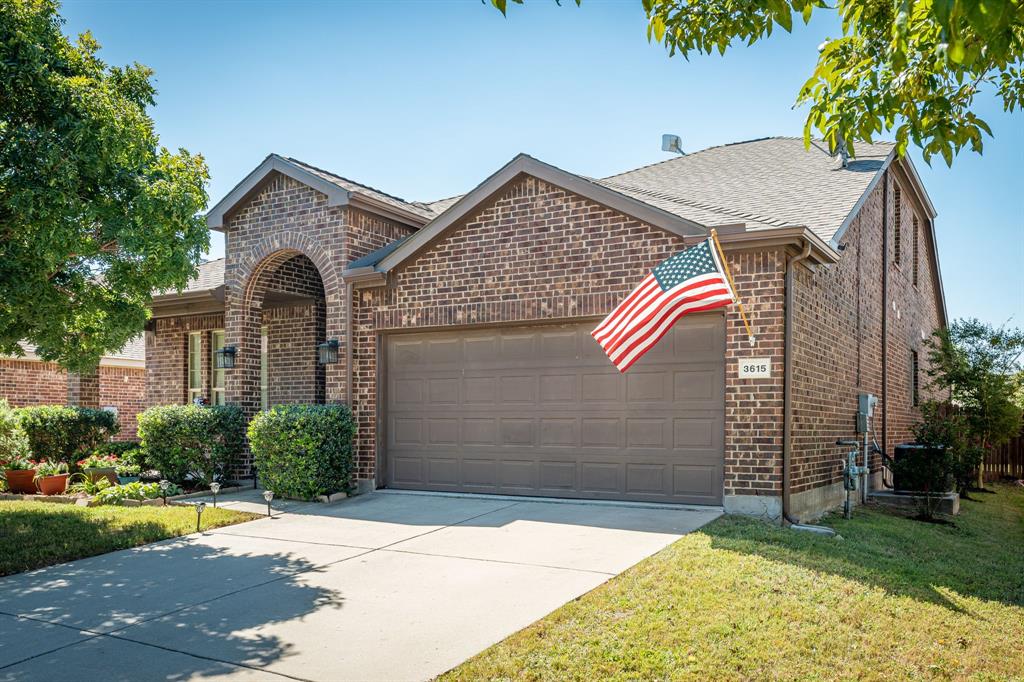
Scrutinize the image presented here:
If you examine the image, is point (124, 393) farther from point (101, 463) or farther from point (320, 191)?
point (320, 191)

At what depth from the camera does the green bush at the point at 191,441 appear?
1291 centimetres

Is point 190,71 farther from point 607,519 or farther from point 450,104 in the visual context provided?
point 607,519

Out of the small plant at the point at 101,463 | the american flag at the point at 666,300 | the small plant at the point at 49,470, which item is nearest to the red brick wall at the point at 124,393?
the small plant at the point at 101,463

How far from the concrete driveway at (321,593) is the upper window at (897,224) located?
33.7 ft

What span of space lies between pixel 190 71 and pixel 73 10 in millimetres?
2265

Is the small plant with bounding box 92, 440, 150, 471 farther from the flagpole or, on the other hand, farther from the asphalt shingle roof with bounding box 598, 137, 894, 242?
the flagpole

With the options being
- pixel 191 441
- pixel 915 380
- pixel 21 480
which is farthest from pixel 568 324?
pixel 915 380

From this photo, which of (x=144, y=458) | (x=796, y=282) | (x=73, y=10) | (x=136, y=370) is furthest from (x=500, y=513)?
(x=136, y=370)

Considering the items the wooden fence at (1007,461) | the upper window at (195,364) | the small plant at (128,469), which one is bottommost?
the wooden fence at (1007,461)

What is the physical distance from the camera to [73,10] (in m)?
9.92

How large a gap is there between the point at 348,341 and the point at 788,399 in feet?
22.4

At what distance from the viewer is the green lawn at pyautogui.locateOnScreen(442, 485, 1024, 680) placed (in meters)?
5.17

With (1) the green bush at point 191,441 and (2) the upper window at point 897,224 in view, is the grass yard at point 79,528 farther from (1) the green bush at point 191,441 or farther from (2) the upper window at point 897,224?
(2) the upper window at point 897,224

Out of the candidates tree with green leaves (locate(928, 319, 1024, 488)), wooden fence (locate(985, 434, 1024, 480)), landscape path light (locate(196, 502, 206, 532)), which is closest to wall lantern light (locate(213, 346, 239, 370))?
landscape path light (locate(196, 502, 206, 532))
